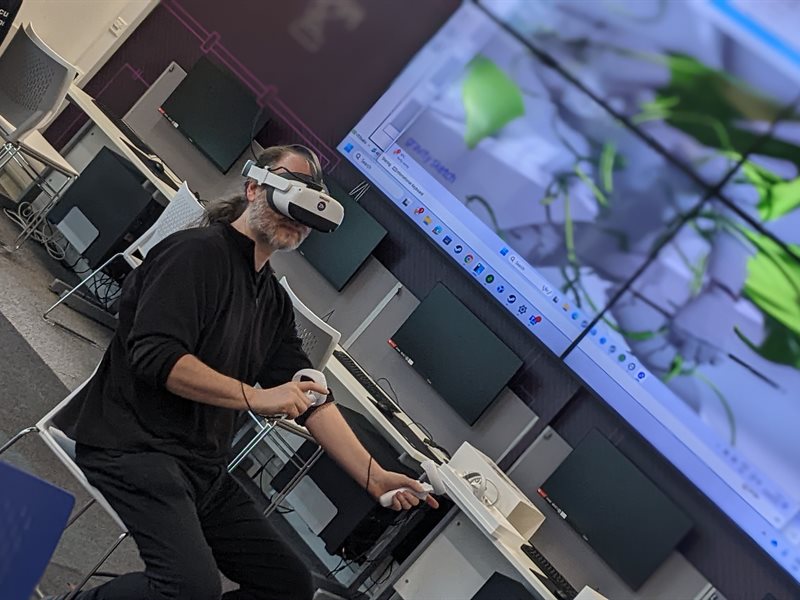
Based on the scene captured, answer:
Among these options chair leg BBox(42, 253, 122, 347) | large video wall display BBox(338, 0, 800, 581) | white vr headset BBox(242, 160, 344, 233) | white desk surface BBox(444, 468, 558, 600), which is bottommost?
chair leg BBox(42, 253, 122, 347)

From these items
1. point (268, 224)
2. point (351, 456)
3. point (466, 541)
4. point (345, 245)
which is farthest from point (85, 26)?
point (351, 456)

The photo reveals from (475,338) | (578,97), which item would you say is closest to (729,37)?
(578,97)

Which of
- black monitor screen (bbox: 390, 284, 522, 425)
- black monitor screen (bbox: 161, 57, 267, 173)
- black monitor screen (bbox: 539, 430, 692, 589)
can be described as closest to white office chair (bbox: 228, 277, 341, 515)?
black monitor screen (bbox: 390, 284, 522, 425)

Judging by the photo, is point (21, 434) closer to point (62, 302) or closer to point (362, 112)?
point (62, 302)

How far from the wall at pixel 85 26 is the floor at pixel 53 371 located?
3.37ft

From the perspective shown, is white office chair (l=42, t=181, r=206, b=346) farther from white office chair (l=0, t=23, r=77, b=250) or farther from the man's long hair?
the man's long hair

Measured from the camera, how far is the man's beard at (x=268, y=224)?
2113mm

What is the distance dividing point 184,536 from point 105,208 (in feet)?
8.32

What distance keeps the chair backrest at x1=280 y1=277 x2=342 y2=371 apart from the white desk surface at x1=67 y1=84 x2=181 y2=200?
1131mm

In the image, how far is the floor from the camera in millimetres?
2631

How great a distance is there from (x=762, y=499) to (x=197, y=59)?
11.0 feet

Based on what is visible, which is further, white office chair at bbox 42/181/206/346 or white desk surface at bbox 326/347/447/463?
white office chair at bbox 42/181/206/346

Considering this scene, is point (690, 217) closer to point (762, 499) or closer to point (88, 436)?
point (762, 499)

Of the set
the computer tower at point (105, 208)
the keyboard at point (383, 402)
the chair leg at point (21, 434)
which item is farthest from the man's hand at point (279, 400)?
the computer tower at point (105, 208)
